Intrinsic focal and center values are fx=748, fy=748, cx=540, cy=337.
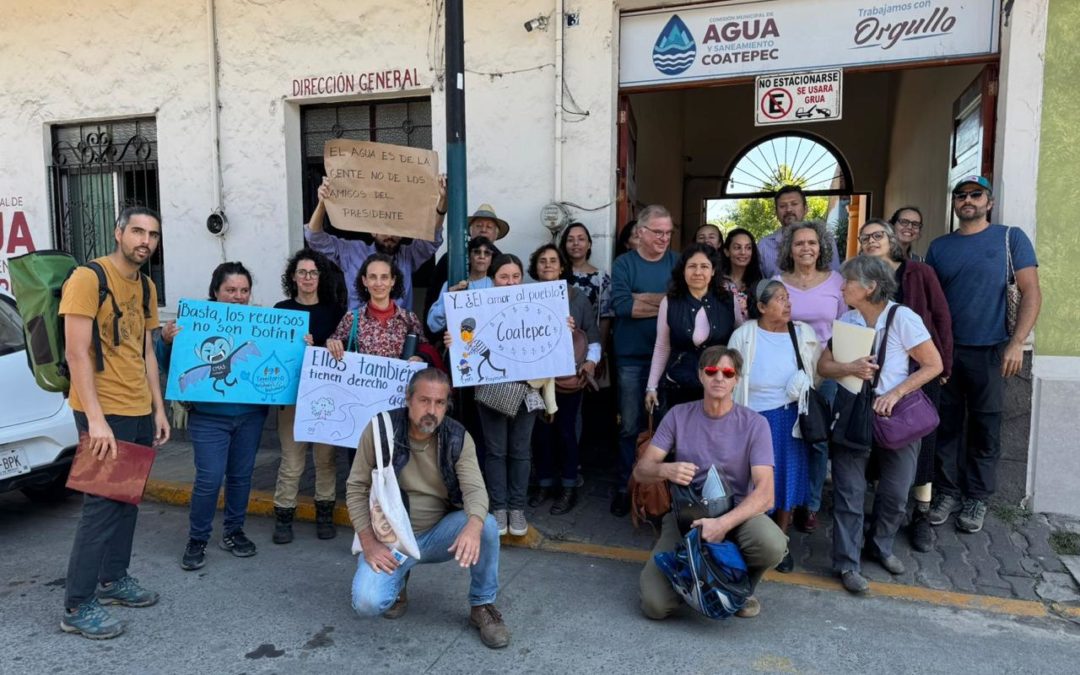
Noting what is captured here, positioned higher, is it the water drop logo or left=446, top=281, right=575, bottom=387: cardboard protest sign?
the water drop logo

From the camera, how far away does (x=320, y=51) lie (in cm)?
639

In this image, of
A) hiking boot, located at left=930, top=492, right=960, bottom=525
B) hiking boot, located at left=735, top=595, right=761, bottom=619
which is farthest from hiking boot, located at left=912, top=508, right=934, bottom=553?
hiking boot, located at left=735, top=595, right=761, bottom=619

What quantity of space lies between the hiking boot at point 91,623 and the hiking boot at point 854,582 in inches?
136

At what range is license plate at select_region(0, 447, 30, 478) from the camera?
13.9 feet

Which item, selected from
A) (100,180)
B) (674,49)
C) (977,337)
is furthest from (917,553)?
(100,180)

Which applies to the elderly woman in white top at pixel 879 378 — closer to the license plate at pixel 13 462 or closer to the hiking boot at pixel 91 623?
the hiking boot at pixel 91 623

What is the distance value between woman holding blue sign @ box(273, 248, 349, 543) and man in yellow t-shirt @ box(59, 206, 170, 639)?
0.85m

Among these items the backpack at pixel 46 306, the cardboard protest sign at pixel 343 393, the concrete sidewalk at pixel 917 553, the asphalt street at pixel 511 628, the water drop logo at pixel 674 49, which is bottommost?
the asphalt street at pixel 511 628

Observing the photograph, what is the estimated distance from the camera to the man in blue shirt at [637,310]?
466 cm

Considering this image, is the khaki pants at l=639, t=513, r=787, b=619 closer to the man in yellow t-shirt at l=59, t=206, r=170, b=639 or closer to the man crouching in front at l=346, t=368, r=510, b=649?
the man crouching in front at l=346, t=368, r=510, b=649

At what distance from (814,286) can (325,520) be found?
3.22 meters

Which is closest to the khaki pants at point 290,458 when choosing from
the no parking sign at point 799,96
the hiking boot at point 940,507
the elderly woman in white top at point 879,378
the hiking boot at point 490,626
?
the hiking boot at point 490,626

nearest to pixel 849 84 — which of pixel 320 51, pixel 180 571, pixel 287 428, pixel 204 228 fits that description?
pixel 320 51

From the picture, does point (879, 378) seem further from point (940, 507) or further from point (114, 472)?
point (114, 472)
